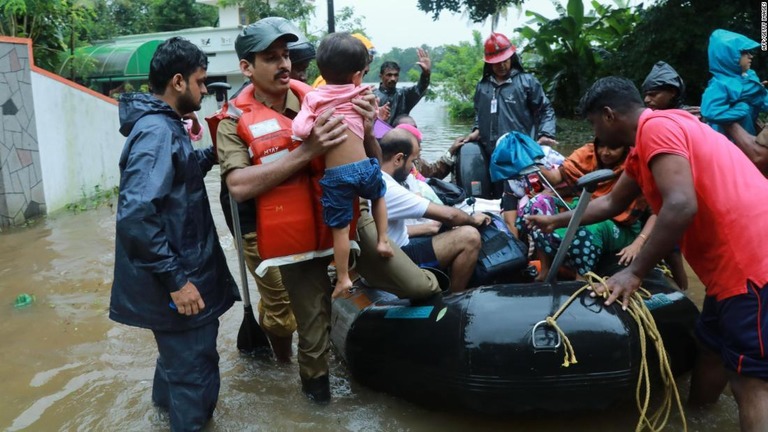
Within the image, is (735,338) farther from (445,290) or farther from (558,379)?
(445,290)

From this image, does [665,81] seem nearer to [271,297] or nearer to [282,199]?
[282,199]

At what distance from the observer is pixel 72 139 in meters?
8.88

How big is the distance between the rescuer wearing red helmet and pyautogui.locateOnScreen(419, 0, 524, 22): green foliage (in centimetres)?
1018

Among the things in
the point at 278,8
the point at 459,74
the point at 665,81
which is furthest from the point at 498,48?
the point at 459,74

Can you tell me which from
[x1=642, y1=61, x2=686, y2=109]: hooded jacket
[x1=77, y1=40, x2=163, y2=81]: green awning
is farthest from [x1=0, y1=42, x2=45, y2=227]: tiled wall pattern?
[x1=77, y1=40, x2=163, y2=81]: green awning

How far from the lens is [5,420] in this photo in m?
3.65

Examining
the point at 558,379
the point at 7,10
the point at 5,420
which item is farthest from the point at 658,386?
the point at 7,10

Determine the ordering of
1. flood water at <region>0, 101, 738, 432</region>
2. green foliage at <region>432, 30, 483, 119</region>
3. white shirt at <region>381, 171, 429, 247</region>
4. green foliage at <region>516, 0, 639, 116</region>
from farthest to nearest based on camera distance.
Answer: green foliage at <region>432, 30, 483, 119</region> < green foliage at <region>516, 0, 639, 116</region> < white shirt at <region>381, 171, 429, 247</region> < flood water at <region>0, 101, 738, 432</region>

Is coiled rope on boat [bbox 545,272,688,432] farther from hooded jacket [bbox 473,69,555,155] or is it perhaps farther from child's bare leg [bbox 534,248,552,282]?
hooded jacket [bbox 473,69,555,155]

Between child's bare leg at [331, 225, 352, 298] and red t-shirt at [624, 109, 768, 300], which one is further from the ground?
red t-shirt at [624, 109, 768, 300]

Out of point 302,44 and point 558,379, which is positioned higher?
point 302,44

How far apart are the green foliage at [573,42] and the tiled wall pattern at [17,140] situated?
1352 cm

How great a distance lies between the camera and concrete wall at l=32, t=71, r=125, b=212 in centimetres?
823

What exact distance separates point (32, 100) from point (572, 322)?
23.4 feet
